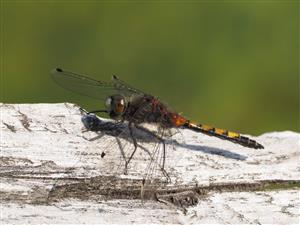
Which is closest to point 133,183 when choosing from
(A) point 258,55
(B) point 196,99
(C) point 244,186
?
(C) point 244,186

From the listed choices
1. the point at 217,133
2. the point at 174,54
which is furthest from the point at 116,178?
the point at 174,54

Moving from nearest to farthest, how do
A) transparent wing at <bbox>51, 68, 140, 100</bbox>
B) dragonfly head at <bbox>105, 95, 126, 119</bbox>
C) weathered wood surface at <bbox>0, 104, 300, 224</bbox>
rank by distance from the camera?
weathered wood surface at <bbox>0, 104, 300, 224</bbox>, dragonfly head at <bbox>105, 95, 126, 119</bbox>, transparent wing at <bbox>51, 68, 140, 100</bbox>

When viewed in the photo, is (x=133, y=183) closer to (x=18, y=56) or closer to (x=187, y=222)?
(x=187, y=222)

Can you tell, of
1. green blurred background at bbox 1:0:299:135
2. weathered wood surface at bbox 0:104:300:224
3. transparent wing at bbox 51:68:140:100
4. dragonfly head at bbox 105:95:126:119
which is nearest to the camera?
weathered wood surface at bbox 0:104:300:224

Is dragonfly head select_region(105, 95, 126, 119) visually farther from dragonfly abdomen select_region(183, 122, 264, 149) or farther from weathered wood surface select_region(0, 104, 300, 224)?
dragonfly abdomen select_region(183, 122, 264, 149)

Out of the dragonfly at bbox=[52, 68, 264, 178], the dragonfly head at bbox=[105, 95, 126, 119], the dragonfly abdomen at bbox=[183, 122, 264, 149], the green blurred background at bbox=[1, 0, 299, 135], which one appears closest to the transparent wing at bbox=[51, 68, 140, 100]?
the dragonfly at bbox=[52, 68, 264, 178]

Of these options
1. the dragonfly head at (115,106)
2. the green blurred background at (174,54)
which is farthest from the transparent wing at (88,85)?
the green blurred background at (174,54)
